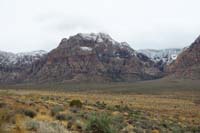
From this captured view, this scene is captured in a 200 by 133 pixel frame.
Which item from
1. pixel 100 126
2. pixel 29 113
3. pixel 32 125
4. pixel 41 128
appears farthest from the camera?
pixel 29 113

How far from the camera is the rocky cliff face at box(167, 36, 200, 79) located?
17498 cm

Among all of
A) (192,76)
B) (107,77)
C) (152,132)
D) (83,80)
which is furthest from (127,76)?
(152,132)

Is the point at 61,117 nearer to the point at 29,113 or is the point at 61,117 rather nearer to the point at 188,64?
the point at 29,113

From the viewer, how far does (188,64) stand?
190 meters

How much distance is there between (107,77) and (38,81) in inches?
1327

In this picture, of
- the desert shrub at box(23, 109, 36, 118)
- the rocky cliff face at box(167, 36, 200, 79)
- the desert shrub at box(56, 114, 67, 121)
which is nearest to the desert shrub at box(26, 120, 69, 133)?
the desert shrub at box(23, 109, 36, 118)

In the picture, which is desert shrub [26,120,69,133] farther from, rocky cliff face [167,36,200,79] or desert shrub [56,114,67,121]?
rocky cliff face [167,36,200,79]

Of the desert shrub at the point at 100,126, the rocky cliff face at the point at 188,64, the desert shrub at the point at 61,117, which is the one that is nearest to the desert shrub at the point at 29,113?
the desert shrub at the point at 61,117

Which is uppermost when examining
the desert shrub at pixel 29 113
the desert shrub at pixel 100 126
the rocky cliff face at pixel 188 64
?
the rocky cliff face at pixel 188 64

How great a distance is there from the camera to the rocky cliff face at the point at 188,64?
574ft

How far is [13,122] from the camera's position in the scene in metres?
12.0

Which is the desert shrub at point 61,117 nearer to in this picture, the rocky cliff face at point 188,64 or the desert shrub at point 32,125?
the desert shrub at point 32,125

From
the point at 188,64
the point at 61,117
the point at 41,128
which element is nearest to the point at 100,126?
the point at 41,128

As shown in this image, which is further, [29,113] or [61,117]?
[61,117]
